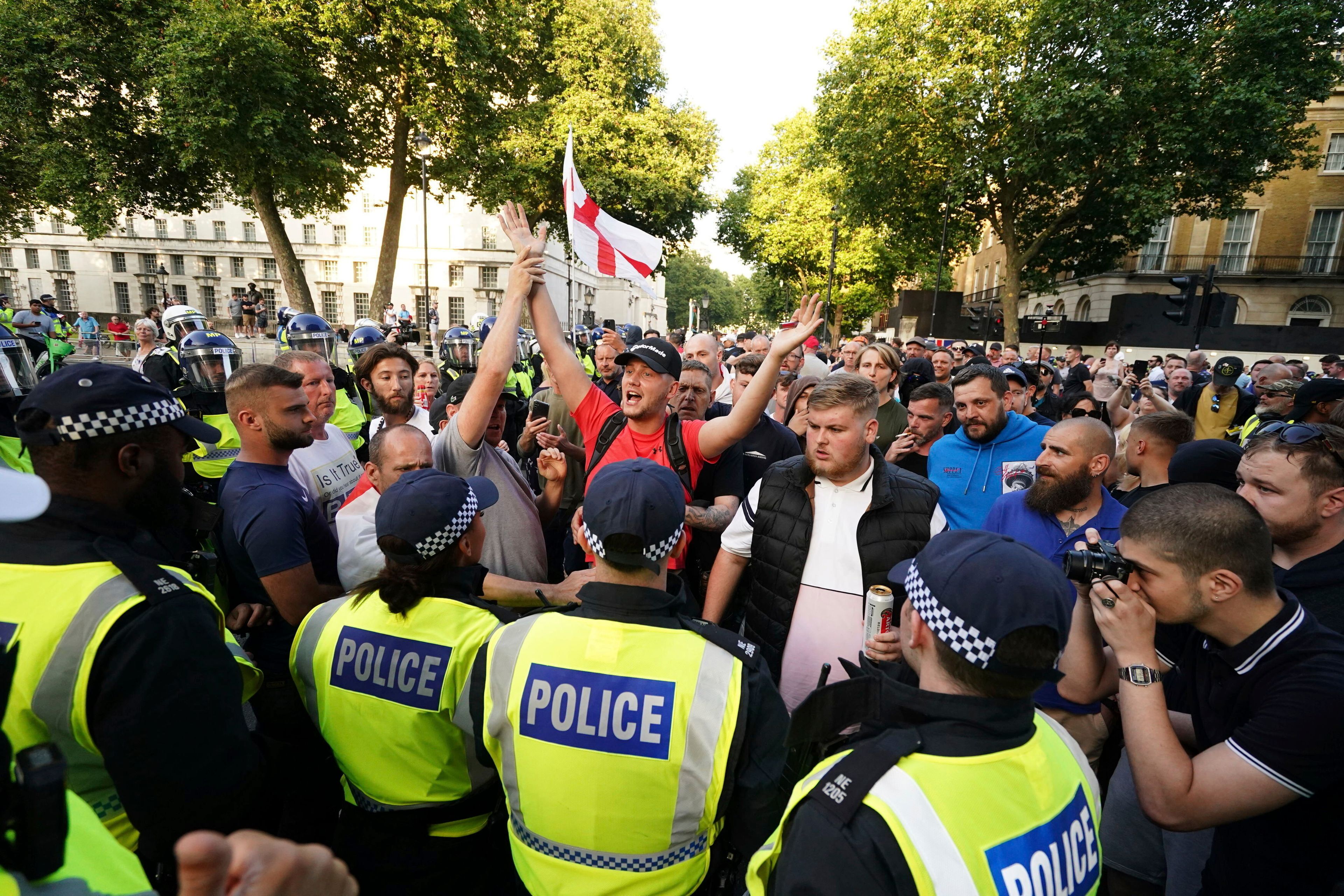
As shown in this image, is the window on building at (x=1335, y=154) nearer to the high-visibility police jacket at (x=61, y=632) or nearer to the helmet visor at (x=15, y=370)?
the high-visibility police jacket at (x=61, y=632)

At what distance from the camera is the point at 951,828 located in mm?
1276

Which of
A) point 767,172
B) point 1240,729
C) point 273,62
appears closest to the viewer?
point 1240,729

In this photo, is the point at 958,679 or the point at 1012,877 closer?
the point at 1012,877

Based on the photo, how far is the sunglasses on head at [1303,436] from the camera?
96.8 inches

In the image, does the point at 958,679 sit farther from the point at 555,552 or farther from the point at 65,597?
the point at 555,552

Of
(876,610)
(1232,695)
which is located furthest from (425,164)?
(1232,695)

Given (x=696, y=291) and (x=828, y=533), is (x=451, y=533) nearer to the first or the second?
(x=828, y=533)

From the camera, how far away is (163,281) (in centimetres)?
3878

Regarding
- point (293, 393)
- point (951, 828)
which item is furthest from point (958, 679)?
point (293, 393)

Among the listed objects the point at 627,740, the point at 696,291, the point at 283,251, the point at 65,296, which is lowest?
the point at 627,740

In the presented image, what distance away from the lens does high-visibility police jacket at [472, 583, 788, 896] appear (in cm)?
173

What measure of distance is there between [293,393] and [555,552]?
6.81ft

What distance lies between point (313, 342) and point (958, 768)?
25.6 ft

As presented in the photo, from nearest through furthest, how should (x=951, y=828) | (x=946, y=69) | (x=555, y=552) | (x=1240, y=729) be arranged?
(x=951, y=828) → (x=1240, y=729) → (x=555, y=552) → (x=946, y=69)
